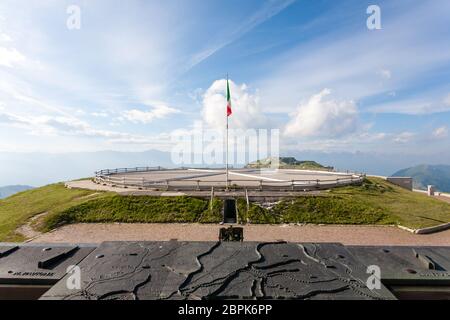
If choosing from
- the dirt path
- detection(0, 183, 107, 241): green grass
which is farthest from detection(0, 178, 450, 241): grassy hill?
the dirt path

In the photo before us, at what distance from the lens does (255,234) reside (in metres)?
17.9

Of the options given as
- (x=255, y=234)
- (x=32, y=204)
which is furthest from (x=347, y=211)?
(x=32, y=204)

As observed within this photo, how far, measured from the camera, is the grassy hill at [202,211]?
67.7ft

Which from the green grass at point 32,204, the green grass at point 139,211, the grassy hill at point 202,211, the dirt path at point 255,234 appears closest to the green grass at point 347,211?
the grassy hill at point 202,211

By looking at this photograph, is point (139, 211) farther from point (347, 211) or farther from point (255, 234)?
point (347, 211)

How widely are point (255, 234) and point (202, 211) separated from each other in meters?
5.63

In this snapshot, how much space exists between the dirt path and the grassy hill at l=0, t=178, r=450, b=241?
3.61 ft

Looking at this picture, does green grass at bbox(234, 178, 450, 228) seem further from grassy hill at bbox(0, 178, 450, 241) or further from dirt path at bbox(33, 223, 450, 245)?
dirt path at bbox(33, 223, 450, 245)

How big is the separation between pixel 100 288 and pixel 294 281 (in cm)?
434

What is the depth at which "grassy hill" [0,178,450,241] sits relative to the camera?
20.6 m

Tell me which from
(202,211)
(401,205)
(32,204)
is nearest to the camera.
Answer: (202,211)

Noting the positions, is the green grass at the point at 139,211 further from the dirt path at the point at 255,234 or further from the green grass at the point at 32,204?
the green grass at the point at 32,204

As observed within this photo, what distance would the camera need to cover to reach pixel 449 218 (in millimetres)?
21531
